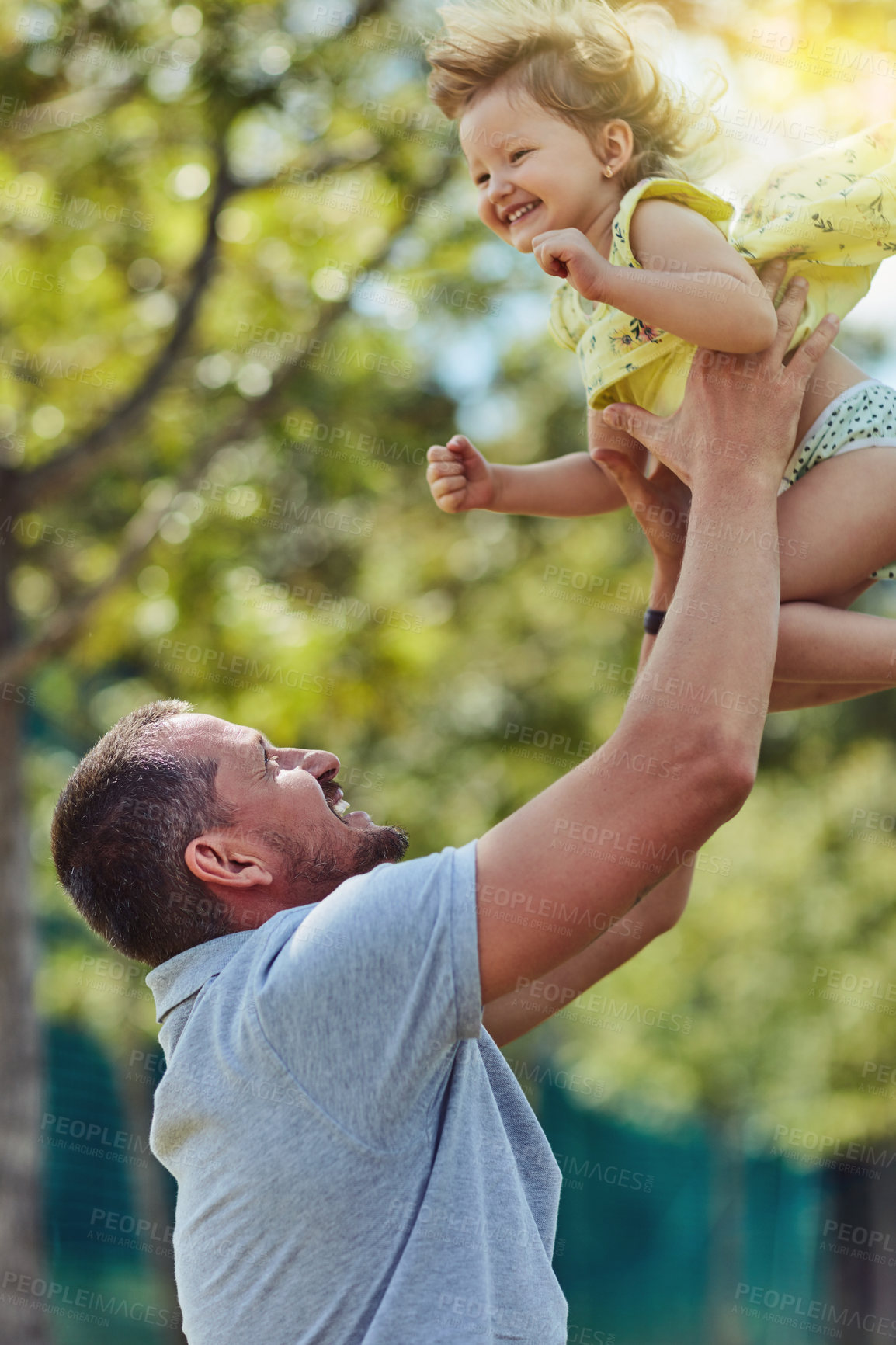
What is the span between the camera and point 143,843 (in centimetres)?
174

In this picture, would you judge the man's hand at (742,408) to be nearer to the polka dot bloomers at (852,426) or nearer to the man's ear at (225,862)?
the polka dot bloomers at (852,426)

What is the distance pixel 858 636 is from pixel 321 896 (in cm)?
86

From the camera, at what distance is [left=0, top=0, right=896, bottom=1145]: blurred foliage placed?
5898 millimetres

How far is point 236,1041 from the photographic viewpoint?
1521 millimetres

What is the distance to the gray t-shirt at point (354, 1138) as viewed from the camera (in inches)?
55.8

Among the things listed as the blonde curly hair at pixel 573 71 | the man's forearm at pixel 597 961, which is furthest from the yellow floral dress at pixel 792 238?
the man's forearm at pixel 597 961

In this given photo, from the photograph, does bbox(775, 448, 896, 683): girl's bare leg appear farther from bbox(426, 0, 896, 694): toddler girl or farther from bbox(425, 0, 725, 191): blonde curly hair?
bbox(425, 0, 725, 191): blonde curly hair

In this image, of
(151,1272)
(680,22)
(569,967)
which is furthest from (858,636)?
(151,1272)

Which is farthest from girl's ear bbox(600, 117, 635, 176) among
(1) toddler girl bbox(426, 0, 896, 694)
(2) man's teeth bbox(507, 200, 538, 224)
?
(2) man's teeth bbox(507, 200, 538, 224)

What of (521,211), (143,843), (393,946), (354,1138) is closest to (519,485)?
(521,211)

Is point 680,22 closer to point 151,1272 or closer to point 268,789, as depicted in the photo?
point 268,789

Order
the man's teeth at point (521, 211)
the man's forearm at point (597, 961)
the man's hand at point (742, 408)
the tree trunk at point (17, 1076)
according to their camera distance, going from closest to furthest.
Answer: the man's hand at point (742, 408), the man's teeth at point (521, 211), the man's forearm at point (597, 961), the tree trunk at point (17, 1076)

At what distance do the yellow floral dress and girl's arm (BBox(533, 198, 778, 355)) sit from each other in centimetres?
8

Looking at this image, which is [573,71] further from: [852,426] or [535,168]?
[852,426]
